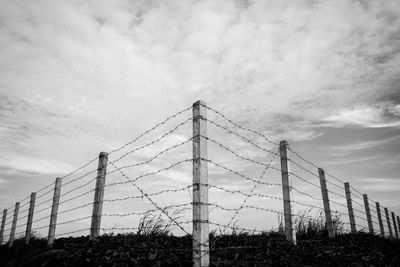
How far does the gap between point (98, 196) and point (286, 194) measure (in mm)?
4302

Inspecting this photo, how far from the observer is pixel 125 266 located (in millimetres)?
3924

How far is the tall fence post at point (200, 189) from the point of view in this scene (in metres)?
3.93

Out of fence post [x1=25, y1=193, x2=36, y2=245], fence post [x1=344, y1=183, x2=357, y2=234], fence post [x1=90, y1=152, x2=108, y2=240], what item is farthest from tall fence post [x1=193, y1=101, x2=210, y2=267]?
fence post [x1=25, y1=193, x2=36, y2=245]

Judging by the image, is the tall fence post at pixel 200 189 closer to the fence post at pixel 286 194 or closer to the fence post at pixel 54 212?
the fence post at pixel 286 194

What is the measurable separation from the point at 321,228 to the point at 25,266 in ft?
29.0

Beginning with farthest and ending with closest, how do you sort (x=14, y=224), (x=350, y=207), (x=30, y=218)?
(x=14, y=224)
(x=30, y=218)
(x=350, y=207)

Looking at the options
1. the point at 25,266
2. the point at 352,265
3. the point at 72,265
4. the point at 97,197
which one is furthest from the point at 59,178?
the point at 352,265

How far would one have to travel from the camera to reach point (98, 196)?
694 centimetres

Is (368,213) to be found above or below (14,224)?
above

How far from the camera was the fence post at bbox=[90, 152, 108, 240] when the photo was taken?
6.69 meters

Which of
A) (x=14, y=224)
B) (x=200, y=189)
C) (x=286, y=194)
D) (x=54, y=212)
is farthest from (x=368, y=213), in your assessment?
(x=14, y=224)

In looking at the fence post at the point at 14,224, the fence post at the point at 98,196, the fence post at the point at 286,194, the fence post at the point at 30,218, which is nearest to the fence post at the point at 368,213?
the fence post at the point at 286,194

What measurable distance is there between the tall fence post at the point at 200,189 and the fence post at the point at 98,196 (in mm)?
3560

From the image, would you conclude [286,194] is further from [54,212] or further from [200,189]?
[54,212]
